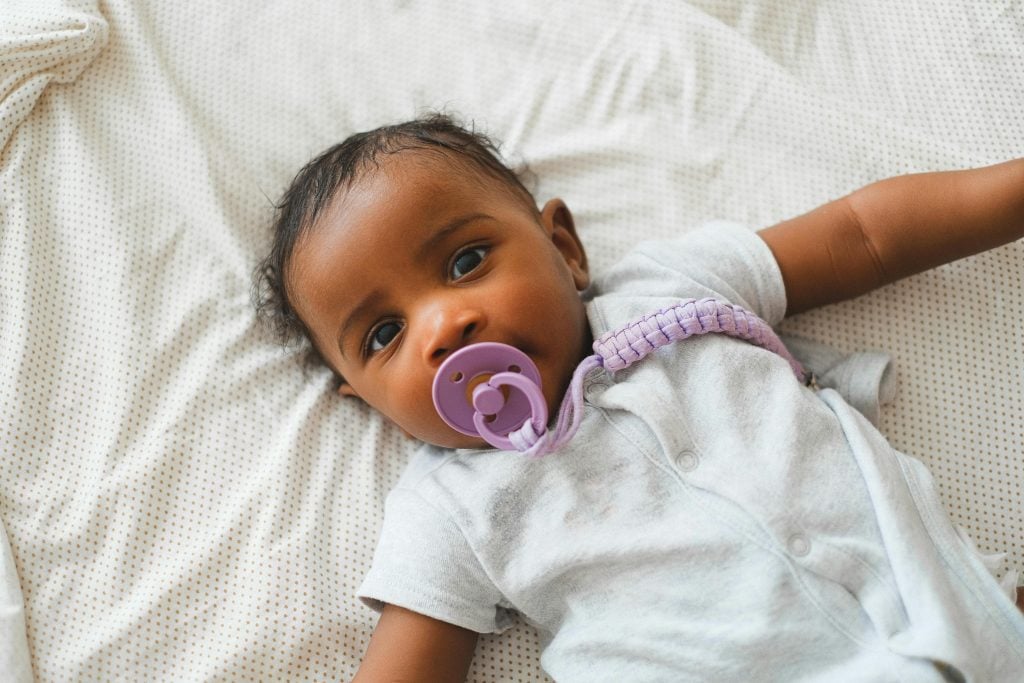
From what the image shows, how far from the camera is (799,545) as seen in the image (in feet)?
3.64

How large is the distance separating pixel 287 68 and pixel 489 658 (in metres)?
1.05

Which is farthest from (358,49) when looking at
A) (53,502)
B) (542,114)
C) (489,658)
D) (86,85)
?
(489,658)

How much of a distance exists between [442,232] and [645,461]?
0.41m

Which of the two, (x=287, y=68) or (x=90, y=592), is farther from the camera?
(x=287, y=68)

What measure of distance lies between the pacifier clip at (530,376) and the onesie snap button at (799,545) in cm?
30

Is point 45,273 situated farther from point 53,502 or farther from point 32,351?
point 53,502

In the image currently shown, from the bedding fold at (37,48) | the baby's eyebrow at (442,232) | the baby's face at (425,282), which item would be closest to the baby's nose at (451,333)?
the baby's face at (425,282)

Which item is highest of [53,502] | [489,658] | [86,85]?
[86,85]

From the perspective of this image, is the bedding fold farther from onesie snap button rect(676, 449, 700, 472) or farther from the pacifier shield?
onesie snap button rect(676, 449, 700, 472)

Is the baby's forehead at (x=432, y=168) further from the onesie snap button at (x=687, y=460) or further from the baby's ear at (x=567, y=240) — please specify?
the onesie snap button at (x=687, y=460)

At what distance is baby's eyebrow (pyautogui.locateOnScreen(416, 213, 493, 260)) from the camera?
122 centimetres

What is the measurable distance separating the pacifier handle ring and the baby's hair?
34 centimetres

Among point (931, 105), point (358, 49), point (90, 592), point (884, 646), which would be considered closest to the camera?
point (884, 646)

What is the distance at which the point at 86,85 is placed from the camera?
5.10 feet
